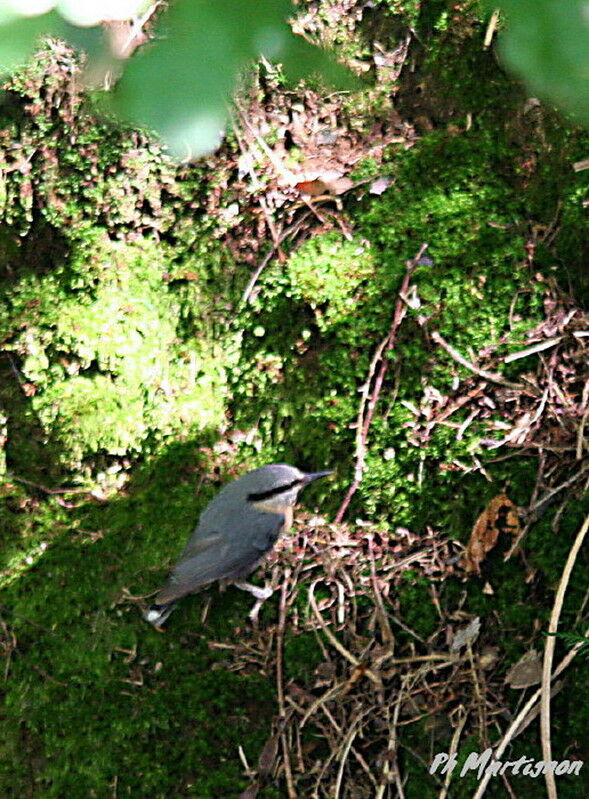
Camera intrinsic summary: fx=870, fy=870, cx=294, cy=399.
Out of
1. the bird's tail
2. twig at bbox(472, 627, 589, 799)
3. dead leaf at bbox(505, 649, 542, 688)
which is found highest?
the bird's tail

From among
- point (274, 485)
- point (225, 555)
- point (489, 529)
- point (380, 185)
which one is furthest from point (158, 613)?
point (380, 185)

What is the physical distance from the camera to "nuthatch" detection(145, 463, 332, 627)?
3.07 m

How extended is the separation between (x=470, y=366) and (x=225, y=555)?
1.15m

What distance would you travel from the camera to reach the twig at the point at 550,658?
264 centimetres

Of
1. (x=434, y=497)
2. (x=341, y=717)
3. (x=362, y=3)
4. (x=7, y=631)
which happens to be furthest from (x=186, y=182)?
(x=341, y=717)

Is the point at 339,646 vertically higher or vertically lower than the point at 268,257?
lower

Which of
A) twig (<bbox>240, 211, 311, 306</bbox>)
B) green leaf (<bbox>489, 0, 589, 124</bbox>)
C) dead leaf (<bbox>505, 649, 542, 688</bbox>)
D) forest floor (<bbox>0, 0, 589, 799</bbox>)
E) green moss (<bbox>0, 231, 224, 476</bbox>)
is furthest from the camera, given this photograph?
twig (<bbox>240, 211, 311, 306</bbox>)

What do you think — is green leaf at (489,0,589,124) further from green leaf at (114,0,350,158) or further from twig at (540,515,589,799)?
twig at (540,515,589,799)

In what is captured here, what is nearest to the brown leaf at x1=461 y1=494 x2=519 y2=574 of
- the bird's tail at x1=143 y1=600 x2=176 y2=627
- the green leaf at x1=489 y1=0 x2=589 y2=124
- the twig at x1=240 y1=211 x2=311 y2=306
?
the bird's tail at x1=143 y1=600 x2=176 y2=627

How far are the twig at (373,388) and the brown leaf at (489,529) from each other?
0.47 metres

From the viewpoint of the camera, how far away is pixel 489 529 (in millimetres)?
3045

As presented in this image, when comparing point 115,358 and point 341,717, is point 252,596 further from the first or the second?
point 115,358

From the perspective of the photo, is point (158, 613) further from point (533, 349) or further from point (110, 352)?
point (533, 349)

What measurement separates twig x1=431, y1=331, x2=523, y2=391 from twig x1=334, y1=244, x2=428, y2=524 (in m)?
0.17
